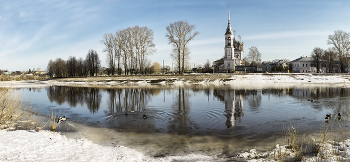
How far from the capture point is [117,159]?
5.47m

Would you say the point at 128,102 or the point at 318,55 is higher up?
the point at 318,55

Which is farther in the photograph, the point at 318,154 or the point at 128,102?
the point at 128,102

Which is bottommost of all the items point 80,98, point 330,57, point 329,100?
point 80,98

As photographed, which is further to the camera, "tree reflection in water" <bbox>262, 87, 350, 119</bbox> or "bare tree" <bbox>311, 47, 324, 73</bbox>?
"bare tree" <bbox>311, 47, 324, 73</bbox>

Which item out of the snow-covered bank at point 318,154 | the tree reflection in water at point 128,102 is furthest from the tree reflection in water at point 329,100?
the tree reflection in water at point 128,102

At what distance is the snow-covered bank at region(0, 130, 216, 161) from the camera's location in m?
5.45

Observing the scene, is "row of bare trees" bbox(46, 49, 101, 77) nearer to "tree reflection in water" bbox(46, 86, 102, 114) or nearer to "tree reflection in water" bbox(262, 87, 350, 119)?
"tree reflection in water" bbox(46, 86, 102, 114)

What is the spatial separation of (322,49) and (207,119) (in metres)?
102

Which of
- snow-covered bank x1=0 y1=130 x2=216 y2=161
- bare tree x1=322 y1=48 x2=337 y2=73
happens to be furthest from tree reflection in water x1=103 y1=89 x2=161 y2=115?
bare tree x1=322 y1=48 x2=337 y2=73

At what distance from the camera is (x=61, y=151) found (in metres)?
5.98

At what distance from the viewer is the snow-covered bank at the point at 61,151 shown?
545 cm

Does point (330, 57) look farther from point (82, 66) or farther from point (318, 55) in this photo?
point (82, 66)

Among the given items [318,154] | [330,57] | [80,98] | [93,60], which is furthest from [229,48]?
[318,154]

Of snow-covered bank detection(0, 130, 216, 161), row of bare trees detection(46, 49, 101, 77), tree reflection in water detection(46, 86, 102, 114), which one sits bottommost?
tree reflection in water detection(46, 86, 102, 114)
